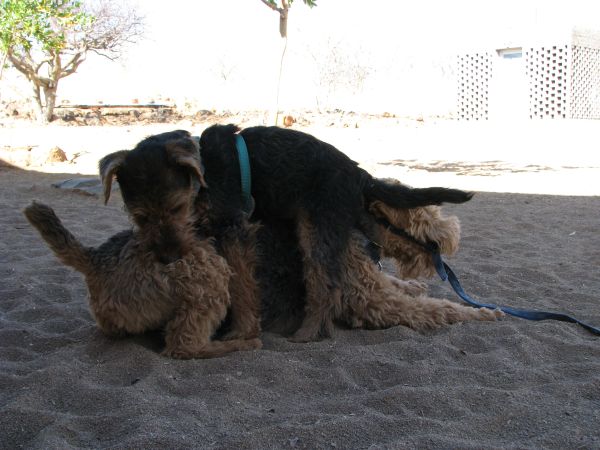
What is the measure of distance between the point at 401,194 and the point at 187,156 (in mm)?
1327

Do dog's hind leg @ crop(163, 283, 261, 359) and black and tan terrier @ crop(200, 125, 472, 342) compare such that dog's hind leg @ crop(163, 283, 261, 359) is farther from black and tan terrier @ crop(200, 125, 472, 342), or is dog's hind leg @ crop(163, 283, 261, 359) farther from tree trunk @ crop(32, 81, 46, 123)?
tree trunk @ crop(32, 81, 46, 123)

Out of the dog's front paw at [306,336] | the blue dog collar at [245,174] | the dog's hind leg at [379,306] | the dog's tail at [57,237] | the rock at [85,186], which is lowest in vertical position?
the dog's front paw at [306,336]

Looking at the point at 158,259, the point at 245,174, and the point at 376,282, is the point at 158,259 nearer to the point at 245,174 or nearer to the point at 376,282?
the point at 245,174

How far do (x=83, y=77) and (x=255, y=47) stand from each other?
15496 mm

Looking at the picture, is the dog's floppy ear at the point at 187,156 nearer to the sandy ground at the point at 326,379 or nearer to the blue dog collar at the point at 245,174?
the blue dog collar at the point at 245,174

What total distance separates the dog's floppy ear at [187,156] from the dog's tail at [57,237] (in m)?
0.72

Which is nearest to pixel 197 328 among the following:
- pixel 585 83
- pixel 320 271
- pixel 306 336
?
pixel 306 336

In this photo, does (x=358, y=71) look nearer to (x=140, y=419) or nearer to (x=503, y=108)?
(x=503, y=108)

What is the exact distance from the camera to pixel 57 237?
3.50m

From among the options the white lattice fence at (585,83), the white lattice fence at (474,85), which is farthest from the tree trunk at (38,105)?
the white lattice fence at (585,83)

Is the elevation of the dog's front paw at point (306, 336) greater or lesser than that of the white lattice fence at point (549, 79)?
lesser

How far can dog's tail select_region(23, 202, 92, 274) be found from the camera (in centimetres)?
346

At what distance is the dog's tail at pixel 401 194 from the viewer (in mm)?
3844

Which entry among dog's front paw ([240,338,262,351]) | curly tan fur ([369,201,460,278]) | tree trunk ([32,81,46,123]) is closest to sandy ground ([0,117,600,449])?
dog's front paw ([240,338,262,351])
